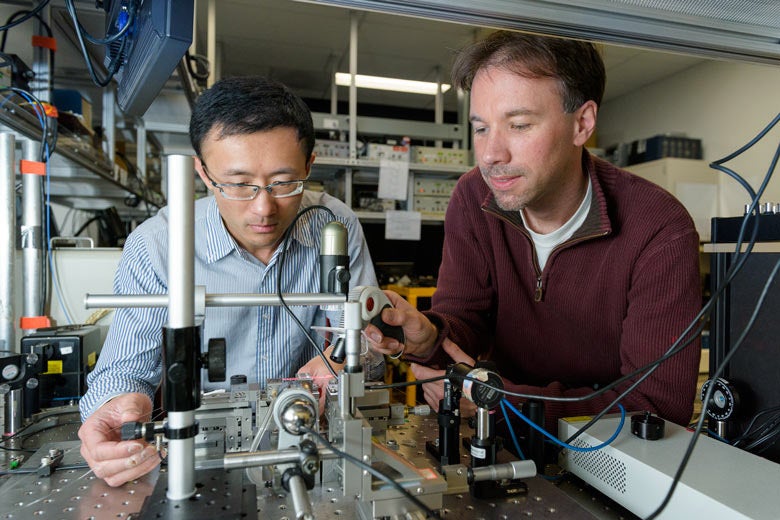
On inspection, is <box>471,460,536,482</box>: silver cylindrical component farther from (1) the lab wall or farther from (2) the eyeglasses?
(1) the lab wall

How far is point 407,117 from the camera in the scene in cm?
633

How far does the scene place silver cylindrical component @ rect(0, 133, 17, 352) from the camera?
129cm

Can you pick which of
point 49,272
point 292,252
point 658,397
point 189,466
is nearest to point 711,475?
point 658,397

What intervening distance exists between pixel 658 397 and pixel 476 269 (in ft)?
1.99

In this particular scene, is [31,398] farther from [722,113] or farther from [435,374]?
[722,113]

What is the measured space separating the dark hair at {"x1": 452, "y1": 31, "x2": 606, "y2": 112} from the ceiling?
7.91ft

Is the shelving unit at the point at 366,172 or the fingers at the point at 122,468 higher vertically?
the shelving unit at the point at 366,172

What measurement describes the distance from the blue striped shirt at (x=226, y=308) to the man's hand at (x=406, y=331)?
0.61 feet

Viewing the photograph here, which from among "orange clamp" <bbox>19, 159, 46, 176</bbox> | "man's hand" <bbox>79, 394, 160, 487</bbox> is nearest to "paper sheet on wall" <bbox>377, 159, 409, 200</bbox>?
"orange clamp" <bbox>19, 159, 46, 176</bbox>

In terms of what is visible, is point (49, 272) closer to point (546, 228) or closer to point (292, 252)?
point (292, 252)

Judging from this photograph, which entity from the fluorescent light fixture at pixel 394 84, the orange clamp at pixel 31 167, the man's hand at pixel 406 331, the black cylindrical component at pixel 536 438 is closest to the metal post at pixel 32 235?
the orange clamp at pixel 31 167

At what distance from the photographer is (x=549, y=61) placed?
1.19 meters

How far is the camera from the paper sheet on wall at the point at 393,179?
3471 mm

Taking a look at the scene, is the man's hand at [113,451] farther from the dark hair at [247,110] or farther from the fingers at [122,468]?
the dark hair at [247,110]
